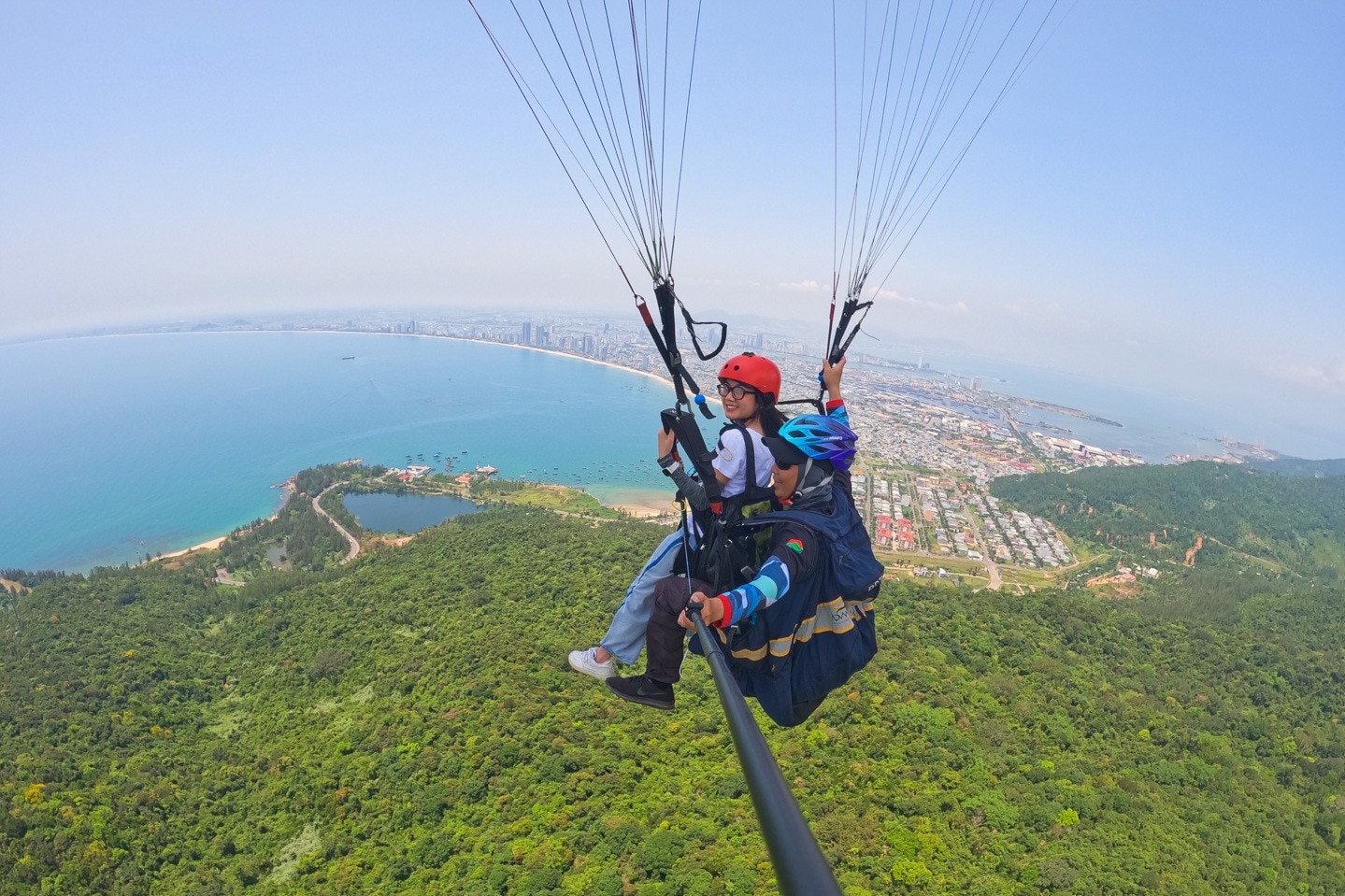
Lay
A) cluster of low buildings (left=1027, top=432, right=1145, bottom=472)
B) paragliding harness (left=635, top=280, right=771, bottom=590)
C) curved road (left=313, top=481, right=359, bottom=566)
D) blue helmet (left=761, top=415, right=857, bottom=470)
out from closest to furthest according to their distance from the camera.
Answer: paragliding harness (left=635, top=280, right=771, bottom=590)
blue helmet (left=761, top=415, right=857, bottom=470)
curved road (left=313, top=481, right=359, bottom=566)
cluster of low buildings (left=1027, top=432, right=1145, bottom=472)

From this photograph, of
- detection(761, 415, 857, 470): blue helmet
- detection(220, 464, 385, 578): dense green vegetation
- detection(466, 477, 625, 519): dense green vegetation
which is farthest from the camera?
detection(466, 477, 625, 519): dense green vegetation

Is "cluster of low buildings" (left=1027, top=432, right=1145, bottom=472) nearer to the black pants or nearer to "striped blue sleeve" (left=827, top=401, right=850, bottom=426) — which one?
"striped blue sleeve" (left=827, top=401, right=850, bottom=426)

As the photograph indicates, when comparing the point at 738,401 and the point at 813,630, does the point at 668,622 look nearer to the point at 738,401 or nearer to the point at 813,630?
the point at 813,630

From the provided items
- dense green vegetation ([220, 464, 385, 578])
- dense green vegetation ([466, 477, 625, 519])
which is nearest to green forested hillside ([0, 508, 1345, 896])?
dense green vegetation ([220, 464, 385, 578])

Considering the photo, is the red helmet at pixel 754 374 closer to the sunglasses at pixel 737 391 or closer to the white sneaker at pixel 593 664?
the sunglasses at pixel 737 391

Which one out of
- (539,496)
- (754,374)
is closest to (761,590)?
(754,374)

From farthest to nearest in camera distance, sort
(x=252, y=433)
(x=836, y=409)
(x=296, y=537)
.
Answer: (x=252, y=433) < (x=296, y=537) < (x=836, y=409)

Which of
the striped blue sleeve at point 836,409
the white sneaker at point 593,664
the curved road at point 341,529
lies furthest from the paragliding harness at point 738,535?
the curved road at point 341,529

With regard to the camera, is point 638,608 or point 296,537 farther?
point 296,537
